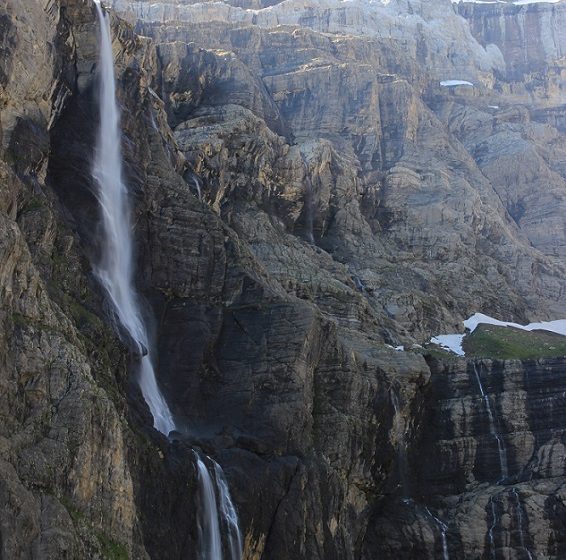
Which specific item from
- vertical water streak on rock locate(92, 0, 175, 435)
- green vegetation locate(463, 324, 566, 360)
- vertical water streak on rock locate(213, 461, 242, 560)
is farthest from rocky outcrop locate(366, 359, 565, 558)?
vertical water streak on rock locate(92, 0, 175, 435)

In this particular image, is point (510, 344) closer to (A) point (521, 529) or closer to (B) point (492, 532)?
(A) point (521, 529)

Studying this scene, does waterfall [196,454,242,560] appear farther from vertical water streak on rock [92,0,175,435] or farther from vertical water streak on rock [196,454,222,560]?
vertical water streak on rock [92,0,175,435]

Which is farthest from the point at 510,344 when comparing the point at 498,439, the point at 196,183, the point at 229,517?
the point at 229,517

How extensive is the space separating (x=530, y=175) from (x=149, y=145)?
61.1 metres

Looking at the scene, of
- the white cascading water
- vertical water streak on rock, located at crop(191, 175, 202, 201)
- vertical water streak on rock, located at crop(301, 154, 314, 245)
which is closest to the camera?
the white cascading water

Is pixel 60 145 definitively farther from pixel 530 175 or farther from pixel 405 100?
pixel 530 175

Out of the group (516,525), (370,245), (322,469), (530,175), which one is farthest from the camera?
(530,175)

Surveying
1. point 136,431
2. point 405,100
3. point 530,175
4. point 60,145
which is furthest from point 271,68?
point 136,431

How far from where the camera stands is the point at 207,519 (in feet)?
121

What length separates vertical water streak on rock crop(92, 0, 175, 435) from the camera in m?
42.5

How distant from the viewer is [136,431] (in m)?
35.2

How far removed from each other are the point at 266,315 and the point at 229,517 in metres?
13.2

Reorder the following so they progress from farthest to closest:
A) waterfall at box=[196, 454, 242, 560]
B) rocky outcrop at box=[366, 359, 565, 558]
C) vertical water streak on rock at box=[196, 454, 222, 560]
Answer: rocky outcrop at box=[366, 359, 565, 558], waterfall at box=[196, 454, 242, 560], vertical water streak on rock at box=[196, 454, 222, 560]

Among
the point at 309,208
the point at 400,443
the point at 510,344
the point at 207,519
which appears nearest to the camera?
the point at 207,519
